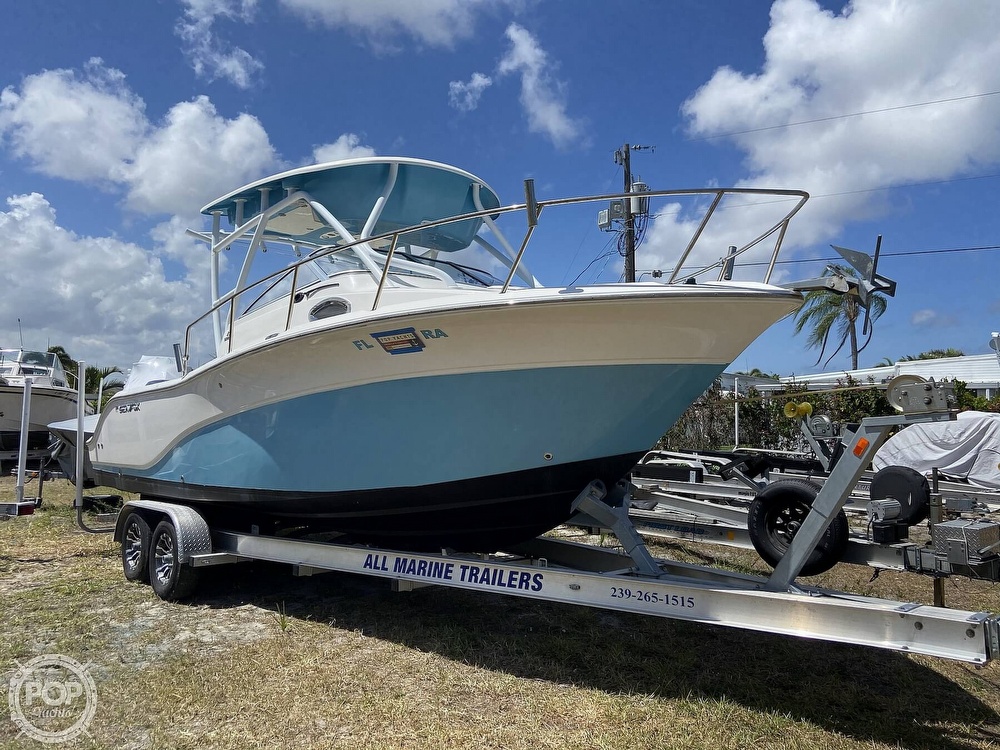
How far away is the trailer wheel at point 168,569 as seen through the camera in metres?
5.18

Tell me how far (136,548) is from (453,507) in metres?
3.36

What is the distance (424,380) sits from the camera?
417 cm

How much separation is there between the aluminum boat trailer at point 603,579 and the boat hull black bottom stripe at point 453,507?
17 cm

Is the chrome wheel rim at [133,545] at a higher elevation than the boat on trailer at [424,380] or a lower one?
lower

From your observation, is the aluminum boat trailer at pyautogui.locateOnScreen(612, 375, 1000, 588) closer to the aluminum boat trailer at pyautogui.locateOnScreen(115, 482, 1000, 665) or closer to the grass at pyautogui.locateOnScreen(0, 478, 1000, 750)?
the aluminum boat trailer at pyautogui.locateOnScreen(115, 482, 1000, 665)

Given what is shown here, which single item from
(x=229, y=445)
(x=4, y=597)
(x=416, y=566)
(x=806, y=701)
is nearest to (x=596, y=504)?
(x=416, y=566)

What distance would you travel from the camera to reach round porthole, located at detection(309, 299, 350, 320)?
193 inches

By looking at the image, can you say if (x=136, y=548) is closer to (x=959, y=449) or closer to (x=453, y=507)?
(x=453, y=507)

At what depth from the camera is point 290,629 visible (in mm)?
4598

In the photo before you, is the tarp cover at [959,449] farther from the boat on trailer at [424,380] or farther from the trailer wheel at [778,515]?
the boat on trailer at [424,380]

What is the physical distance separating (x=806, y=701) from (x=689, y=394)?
1700 mm

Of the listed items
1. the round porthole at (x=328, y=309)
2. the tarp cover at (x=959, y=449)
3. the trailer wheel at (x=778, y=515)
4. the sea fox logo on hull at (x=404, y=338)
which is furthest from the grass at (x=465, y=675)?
the tarp cover at (x=959, y=449)

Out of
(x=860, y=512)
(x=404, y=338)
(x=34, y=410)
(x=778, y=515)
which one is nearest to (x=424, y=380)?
(x=404, y=338)

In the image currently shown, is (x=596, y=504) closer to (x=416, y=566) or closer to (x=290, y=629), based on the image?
(x=416, y=566)
